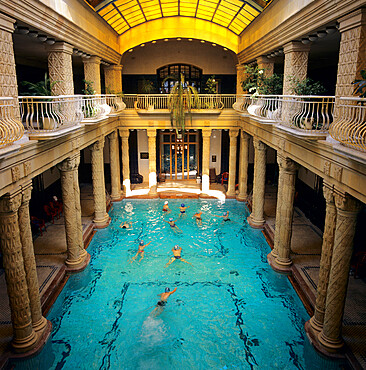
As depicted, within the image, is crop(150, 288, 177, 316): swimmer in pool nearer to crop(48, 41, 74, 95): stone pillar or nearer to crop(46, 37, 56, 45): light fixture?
crop(48, 41, 74, 95): stone pillar

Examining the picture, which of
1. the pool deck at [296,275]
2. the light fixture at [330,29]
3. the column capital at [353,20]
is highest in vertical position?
the light fixture at [330,29]

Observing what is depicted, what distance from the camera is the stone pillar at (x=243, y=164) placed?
19281 mm

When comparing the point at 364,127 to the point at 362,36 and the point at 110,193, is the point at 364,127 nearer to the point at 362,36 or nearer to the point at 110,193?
the point at 362,36

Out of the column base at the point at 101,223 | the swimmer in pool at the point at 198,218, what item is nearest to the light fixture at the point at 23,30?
the column base at the point at 101,223

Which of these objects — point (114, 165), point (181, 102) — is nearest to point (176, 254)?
point (114, 165)

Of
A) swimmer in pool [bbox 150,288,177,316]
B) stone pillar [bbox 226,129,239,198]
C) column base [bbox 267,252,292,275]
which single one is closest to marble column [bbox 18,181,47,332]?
swimmer in pool [bbox 150,288,177,316]

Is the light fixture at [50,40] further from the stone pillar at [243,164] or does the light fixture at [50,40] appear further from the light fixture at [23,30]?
the stone pillar at [243,164]

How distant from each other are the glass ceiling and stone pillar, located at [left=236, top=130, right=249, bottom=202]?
5729mm

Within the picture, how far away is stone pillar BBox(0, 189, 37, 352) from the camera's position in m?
7.33

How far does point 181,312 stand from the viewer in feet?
32.7

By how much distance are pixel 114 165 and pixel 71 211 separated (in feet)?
27.0

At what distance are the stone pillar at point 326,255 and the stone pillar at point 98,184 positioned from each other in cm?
1031

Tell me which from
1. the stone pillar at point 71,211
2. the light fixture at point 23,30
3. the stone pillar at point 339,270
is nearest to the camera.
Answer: the stone pillar at point 339,270

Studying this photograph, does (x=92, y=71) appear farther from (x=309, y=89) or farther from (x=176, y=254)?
(x=309, y=89)
